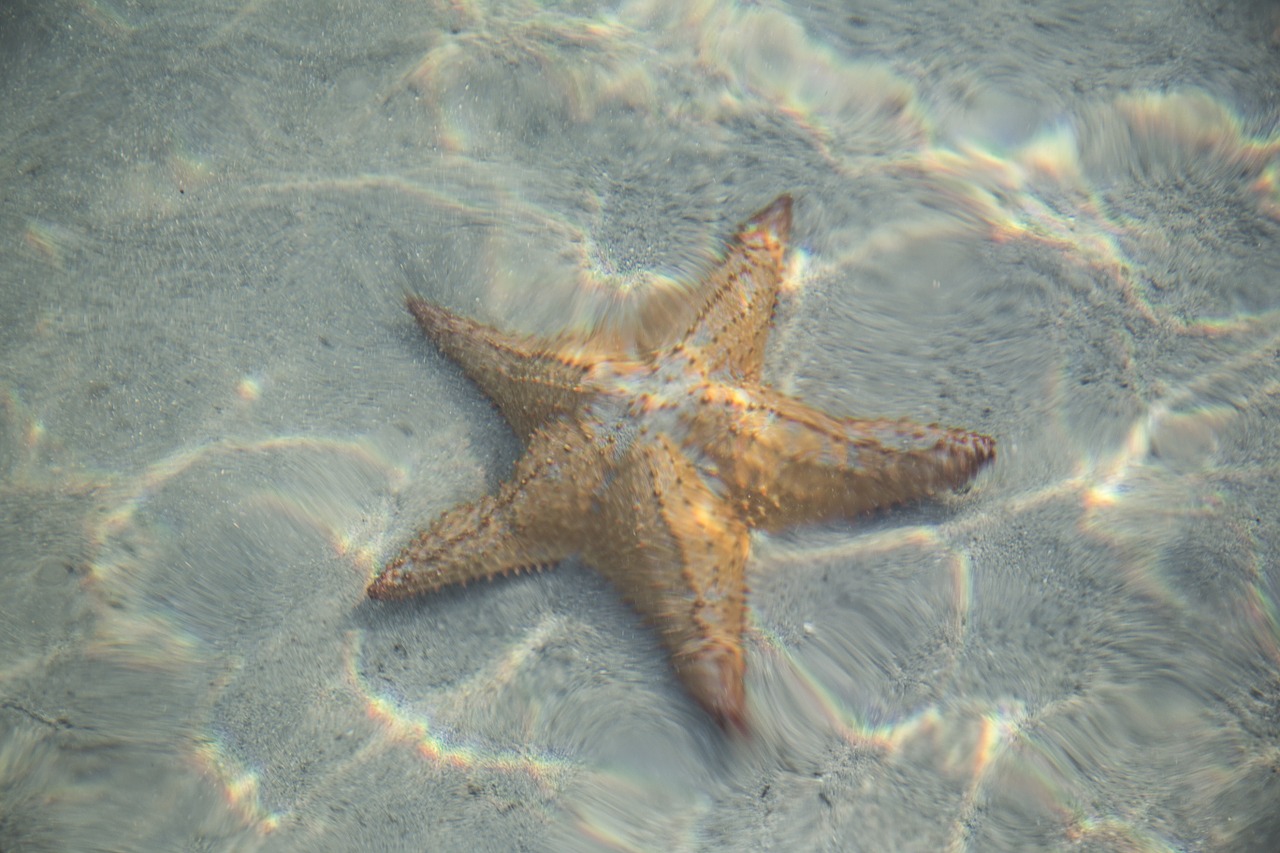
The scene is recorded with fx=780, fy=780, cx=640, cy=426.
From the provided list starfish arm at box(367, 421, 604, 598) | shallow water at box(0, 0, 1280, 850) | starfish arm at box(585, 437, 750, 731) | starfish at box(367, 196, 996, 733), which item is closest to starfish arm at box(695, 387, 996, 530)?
starfish at box(367, 196, 996, 733)

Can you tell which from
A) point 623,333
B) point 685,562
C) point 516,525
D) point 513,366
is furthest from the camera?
point 623,333

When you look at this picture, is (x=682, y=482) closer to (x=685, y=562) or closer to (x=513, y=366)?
(x=685, y=562)

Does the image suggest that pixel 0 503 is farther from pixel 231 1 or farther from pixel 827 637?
pixel 827 637

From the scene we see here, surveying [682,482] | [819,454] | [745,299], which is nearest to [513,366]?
[682,482]

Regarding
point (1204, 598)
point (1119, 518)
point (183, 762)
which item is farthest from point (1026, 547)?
point (183, 762)

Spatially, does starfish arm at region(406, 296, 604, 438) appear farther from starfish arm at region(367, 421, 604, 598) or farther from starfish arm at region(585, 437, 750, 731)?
starfish arm at region(585, 437, 750, 731)

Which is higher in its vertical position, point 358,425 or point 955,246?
point 955,246

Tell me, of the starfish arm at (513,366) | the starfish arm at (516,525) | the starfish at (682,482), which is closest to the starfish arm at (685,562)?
the starfish at (682,482)
